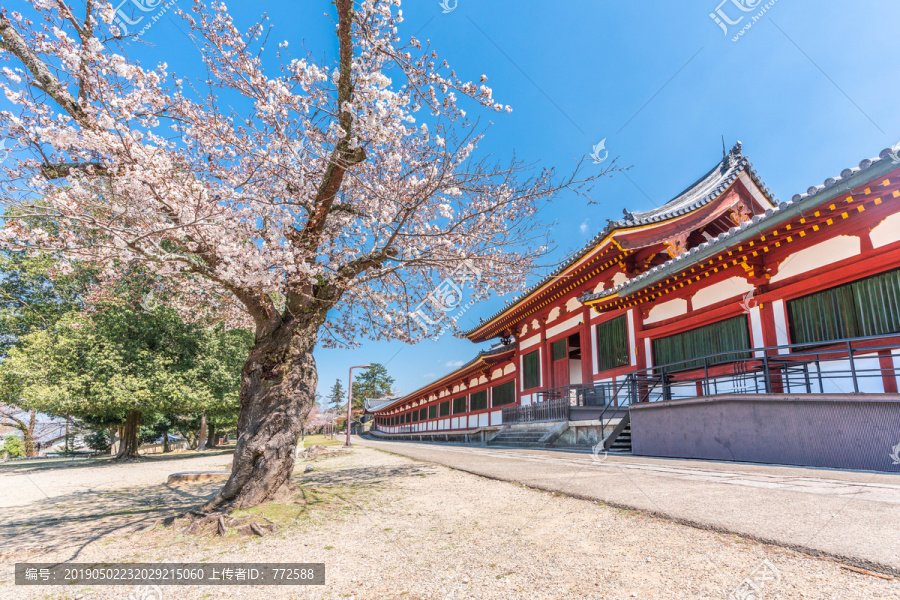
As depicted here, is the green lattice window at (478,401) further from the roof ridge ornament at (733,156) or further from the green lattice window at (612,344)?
the roof ridge ornament at (733,156)

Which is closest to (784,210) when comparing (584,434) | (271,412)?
(584,434)

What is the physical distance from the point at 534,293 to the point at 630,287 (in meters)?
4.92

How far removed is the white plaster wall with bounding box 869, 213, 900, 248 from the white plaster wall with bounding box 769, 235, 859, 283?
0.79ft

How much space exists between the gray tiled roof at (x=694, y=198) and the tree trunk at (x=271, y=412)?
529 cm

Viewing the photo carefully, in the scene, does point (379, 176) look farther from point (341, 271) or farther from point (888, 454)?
point (888, 454)

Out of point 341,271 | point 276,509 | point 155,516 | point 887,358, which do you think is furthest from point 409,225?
point 887,358

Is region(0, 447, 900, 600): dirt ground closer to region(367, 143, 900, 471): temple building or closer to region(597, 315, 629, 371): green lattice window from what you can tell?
region(367, 143, 900, 471): temple building

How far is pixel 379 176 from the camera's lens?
18.5 ft

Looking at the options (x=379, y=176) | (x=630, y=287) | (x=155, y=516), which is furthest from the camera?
(x=630, y=287)

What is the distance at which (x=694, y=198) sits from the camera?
12.9 metres

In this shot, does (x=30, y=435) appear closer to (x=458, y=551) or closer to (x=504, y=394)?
(x=504, y=394)

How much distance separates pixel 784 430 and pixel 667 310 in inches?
176

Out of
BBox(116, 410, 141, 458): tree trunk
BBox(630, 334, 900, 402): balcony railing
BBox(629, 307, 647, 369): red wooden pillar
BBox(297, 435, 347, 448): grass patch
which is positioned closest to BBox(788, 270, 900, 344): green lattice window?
BBox(630, 334, 900, 402): balcony railing

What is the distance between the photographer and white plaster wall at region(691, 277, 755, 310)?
8531 mm
